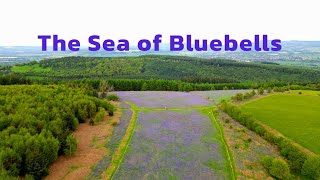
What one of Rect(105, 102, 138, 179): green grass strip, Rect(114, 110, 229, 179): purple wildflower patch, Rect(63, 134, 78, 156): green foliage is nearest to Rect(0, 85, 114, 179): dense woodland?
Rect(63, 134, 78, 156): green foliage

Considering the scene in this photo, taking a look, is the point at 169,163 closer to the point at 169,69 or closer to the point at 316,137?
the point at 316,137

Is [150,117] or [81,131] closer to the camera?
[81,131]

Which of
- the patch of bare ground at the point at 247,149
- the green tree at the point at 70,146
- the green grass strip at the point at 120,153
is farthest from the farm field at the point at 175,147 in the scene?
the green tree at the point at 70,146

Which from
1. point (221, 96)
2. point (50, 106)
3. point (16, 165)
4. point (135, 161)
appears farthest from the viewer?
point (221, 96)

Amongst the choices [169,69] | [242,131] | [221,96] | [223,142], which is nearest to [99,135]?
[223,142]

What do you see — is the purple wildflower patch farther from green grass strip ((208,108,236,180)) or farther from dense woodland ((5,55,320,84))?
dense woodland ((5,55,320,84))

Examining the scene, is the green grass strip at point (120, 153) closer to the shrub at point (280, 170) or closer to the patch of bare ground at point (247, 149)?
the patch of bare ground at point (247, 149)
